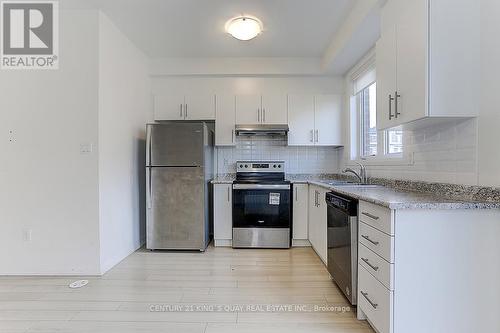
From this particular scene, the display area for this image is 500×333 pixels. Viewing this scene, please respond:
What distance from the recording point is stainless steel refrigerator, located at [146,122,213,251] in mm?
3742

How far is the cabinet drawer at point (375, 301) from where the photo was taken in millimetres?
1626

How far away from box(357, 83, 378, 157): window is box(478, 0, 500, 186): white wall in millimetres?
1592

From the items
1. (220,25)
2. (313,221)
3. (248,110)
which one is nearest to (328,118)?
(248,110)

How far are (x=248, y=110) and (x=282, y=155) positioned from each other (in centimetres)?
85

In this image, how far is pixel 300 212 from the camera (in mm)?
3977

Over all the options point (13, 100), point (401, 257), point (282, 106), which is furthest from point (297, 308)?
point (13, 100)

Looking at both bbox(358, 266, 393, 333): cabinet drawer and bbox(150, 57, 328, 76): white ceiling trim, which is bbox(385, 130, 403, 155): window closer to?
bbox(358, 266, 393, 333): cabinet drawer

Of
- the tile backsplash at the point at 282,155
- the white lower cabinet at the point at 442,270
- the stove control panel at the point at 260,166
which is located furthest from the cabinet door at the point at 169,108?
the white lower cabinet at the point at 442,270

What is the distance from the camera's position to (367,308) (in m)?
1.93

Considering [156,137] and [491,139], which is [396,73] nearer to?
[491,139]

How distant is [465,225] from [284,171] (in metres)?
2.93

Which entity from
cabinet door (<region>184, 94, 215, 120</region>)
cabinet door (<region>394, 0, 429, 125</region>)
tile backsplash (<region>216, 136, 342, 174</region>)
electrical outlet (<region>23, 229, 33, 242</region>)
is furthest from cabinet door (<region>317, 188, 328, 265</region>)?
electrical outlet (<region>23, 229, 33, 242</region>)

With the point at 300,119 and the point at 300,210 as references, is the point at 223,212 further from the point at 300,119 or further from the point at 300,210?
the point at 300,119

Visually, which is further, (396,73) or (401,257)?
(396,73)
